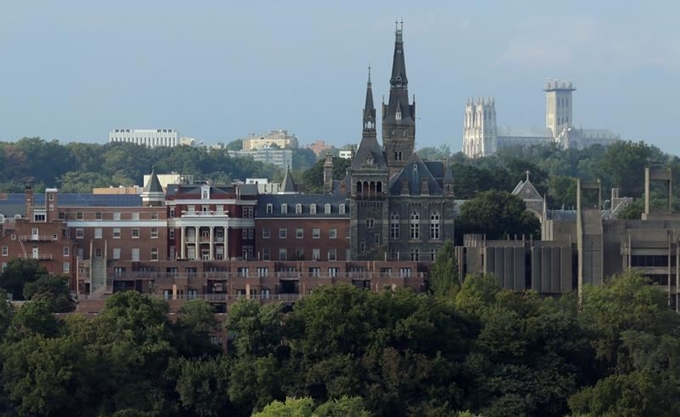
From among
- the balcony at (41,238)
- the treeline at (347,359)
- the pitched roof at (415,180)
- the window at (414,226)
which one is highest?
the pitched roof at (415,180)

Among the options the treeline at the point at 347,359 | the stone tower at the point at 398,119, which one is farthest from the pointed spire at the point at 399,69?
the treeline at the point at 347,359

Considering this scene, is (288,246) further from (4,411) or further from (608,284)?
(4,411)

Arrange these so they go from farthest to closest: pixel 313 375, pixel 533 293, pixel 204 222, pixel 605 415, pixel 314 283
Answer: pixel 204 222
pixel 314 283
pixel 533 293
pixel 313 375
pixel 605 415

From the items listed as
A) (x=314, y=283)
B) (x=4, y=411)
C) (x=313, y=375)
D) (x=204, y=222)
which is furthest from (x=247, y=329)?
(x=204, y=222)

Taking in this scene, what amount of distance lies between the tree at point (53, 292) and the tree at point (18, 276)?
1.54 meters

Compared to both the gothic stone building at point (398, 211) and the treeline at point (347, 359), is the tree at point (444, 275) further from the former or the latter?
the treeline at point (347, 359)

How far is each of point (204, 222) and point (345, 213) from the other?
8.16m

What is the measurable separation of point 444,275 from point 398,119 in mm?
32172

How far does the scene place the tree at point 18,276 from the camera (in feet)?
459

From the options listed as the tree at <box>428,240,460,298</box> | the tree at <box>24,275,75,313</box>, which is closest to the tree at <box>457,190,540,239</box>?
the tree at <box>428,240,460,298</box>

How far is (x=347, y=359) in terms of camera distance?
112m

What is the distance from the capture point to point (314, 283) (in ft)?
447

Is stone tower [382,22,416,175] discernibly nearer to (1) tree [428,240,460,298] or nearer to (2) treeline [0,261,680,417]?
(1) tree [428,240,460,298]

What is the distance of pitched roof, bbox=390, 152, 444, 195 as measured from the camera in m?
152
